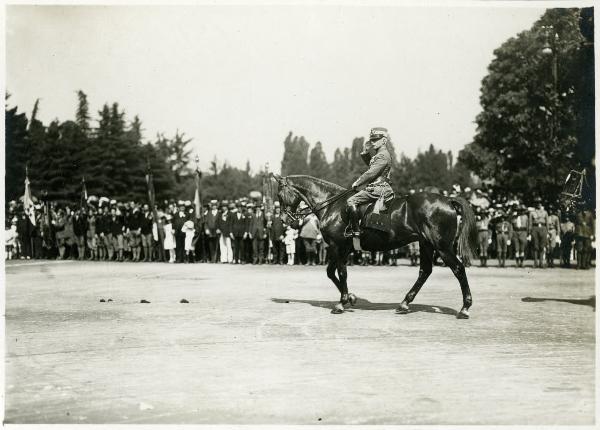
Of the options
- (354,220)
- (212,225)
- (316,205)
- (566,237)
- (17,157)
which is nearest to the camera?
(354,220)

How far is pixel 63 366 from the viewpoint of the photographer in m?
8.06

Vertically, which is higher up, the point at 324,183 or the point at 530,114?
the point at 530,114

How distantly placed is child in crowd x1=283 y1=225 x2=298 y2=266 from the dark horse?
1294 centimetres

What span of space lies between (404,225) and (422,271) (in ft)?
2.84

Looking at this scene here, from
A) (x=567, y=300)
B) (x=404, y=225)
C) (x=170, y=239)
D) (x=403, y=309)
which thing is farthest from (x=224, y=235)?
(x=403, y=309)

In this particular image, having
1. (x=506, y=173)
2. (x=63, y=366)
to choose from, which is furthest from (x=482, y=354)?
(x=506, y=173)

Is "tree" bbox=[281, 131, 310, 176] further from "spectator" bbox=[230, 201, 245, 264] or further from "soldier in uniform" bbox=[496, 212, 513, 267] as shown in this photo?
"soldier in uniform" bbox=[496, 212, 513, 267]

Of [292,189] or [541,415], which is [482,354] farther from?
[292,189]

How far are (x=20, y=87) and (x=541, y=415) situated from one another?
1165cm

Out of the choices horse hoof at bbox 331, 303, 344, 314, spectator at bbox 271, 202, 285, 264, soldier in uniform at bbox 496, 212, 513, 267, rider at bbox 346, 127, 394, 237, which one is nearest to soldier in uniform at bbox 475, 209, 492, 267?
soldier in uniform at bbox 496, 212, 513, 267

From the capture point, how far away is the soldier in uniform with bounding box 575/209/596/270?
2145cm

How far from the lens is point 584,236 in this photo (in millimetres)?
22078

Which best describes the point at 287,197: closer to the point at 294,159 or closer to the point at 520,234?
the point at 520,234

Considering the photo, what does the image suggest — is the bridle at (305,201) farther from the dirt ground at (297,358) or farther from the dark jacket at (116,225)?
the dark jacket at (116,225)
